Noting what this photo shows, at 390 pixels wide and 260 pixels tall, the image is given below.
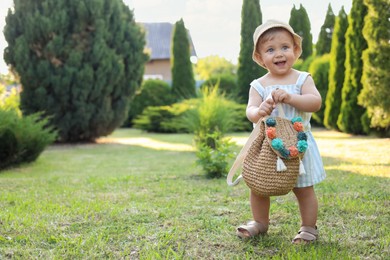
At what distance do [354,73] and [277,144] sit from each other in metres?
10.4

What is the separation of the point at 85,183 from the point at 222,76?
14.6 m

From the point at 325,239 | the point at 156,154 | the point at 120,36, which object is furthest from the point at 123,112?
the point at 325,239

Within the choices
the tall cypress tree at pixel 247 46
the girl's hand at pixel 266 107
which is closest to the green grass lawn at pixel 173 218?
the girl's hand at pixel 266 107

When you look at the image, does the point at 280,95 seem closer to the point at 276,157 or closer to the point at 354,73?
the point at 276,157

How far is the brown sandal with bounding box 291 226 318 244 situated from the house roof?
2972 cm

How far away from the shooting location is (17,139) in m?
7.02

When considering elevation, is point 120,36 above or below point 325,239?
above

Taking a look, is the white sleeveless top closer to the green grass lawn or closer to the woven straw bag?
the woven straw bag

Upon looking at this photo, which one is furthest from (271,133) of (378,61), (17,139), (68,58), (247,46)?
(247,46)

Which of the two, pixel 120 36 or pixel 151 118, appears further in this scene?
pixel 151 118

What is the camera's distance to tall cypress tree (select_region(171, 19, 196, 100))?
739 inches

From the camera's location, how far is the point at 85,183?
5.28 meters

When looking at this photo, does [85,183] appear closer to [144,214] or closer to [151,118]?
[144,214]

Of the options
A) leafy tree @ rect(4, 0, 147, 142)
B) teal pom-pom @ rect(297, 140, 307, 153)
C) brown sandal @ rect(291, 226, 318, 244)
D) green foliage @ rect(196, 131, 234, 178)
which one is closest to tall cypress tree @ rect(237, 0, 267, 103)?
leafy tree @ rect(4, 0, 147, 142)
